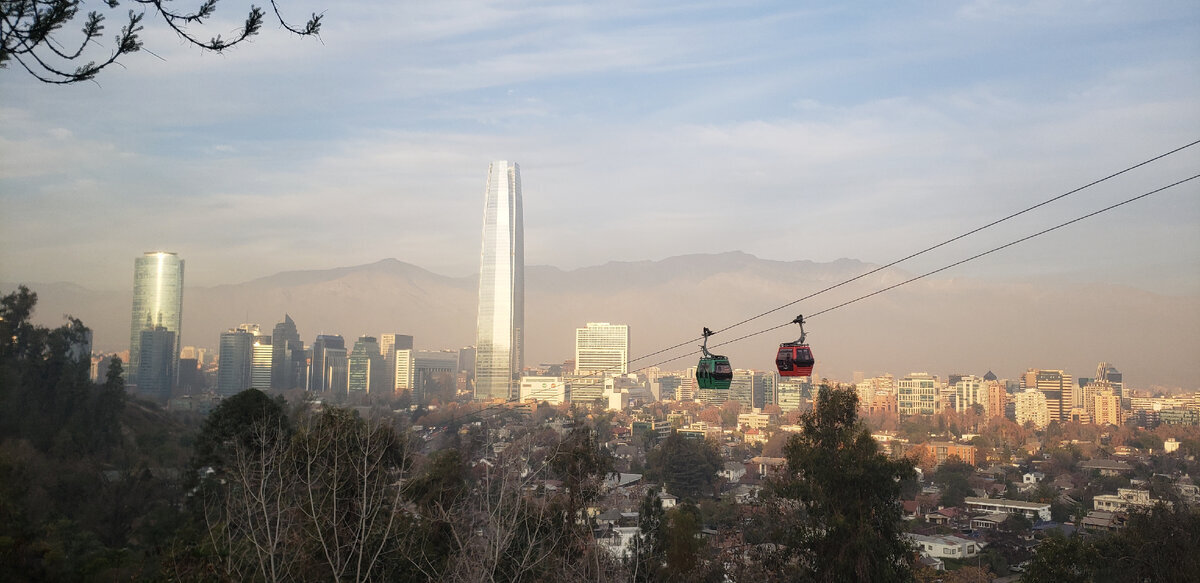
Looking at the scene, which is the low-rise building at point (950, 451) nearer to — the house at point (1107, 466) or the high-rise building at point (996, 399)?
the house at point (1107, 466)

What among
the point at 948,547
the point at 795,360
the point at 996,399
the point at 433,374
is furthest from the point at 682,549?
the point at 433,374

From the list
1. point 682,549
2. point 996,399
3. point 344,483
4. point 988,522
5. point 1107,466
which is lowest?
point 988,522

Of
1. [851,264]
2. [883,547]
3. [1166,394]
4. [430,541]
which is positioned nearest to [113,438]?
[430,541]

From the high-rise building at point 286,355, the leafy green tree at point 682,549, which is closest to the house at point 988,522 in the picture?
the leafy green tree at point 682,549

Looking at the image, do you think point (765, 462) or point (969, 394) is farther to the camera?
point (969, 394)

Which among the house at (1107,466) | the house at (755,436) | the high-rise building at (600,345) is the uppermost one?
the high-rise building at (600,345)

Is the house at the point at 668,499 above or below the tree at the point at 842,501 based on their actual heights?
below

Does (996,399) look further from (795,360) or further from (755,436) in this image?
(795,360)

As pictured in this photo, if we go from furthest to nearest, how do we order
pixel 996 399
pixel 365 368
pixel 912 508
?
pixel 365 368 → pixel 996 399 → pixel 912 508
